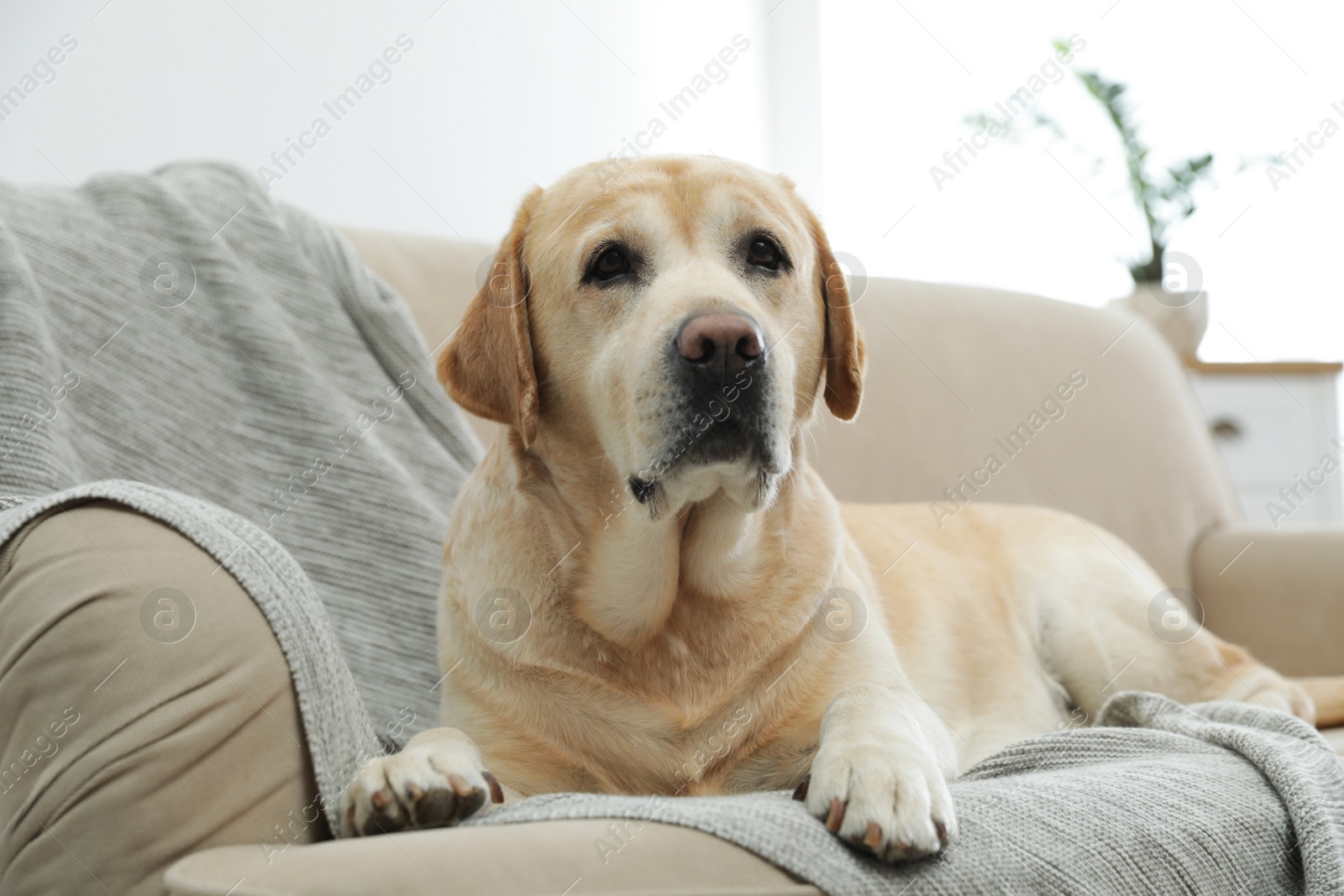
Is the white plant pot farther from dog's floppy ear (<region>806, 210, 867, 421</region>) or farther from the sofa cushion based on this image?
the sofa cushion

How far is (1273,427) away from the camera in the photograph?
14.1 feet

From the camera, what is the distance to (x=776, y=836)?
947 mm

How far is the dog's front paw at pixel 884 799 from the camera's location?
95cm

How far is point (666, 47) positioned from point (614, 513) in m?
3.12

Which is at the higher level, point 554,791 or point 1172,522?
point 1172,522

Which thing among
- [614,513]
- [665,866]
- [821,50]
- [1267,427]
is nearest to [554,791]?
[614,513]

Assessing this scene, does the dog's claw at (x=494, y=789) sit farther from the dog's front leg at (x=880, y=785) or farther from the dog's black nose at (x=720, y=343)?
the dog's black nose at (x=720, y=343)

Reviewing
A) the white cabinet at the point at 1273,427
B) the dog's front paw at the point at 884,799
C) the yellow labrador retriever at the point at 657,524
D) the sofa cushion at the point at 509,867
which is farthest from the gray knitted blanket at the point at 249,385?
the white cabinet at the point at 1273,427

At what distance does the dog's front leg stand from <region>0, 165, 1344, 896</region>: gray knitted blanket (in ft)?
0.08

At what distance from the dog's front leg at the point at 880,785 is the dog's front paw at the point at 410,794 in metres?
0.38

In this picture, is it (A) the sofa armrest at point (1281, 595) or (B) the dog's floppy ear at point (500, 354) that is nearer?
(B) the dog's floppy ear at point (500, 354)

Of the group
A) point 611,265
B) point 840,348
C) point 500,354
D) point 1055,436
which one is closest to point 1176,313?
point 1055,436

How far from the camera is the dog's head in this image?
53.1 inches

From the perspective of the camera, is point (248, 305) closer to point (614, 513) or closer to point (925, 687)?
point (614, 513)
